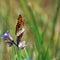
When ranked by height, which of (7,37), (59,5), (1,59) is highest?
(59,5)

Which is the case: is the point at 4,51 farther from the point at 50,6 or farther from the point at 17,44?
the point at 50,6

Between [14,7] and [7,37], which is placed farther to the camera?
[14,7]

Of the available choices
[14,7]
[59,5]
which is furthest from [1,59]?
[14,7]

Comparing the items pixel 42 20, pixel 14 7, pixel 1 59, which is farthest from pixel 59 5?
pixel 14 7

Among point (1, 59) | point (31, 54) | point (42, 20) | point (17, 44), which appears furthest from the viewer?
point (42, 20)

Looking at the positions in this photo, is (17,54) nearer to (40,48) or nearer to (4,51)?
(40,48)

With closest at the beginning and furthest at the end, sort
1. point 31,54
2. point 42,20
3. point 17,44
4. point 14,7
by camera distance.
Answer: point 17,44
point 31,54
point 42,20
point 14,7

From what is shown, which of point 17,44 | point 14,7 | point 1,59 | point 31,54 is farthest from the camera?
point 14,7

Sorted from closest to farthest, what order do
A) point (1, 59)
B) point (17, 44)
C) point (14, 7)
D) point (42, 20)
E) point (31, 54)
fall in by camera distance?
point (17, 44) < point (31, 54) < point (1, 59) < point (42, 20) < point (14, 7)

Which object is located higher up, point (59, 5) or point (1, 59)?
point (59, 5)
